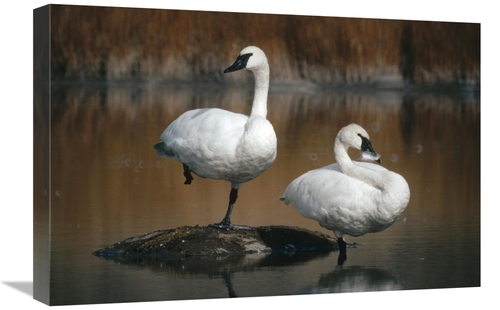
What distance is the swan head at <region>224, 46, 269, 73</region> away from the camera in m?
11.1

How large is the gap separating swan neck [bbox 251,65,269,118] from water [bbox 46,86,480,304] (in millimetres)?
154

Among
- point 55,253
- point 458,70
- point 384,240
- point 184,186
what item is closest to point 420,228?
point 384,240

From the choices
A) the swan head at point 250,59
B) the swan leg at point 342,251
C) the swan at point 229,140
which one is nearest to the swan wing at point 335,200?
the swan leg at point 342,251

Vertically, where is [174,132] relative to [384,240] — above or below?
above

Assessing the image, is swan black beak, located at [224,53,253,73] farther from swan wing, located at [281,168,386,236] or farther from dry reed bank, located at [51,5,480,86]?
swan wing, located at [281,168,386,236]

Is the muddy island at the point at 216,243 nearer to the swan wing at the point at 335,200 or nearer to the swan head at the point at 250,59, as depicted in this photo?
the swan wing at the point at 335,200

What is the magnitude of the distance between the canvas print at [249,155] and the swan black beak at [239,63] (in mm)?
18

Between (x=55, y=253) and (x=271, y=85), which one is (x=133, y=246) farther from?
(x=271, y=85)

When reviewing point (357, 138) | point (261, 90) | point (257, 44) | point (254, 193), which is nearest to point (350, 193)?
point (357, 138)

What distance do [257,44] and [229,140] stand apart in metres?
0.98

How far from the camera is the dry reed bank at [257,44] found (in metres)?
10.6

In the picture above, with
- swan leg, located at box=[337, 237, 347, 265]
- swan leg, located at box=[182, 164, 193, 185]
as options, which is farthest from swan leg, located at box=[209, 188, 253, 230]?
swan leg, located at box=[337, 237, 347, 265]

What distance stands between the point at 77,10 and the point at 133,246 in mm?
2155

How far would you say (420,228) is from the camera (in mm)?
11891
